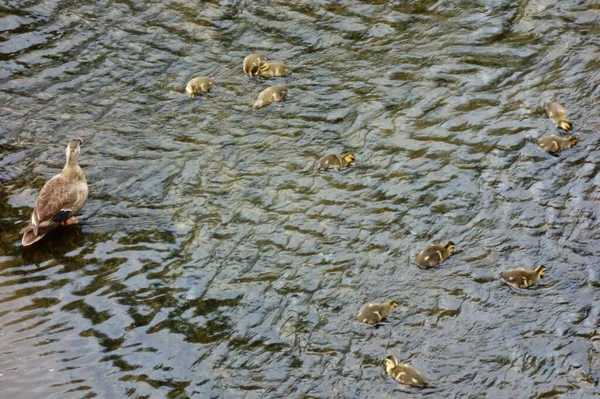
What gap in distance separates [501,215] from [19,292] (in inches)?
216

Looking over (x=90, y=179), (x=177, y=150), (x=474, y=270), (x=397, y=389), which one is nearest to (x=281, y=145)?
(x=177, y=150)

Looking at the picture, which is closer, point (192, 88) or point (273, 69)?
point (192, 88)

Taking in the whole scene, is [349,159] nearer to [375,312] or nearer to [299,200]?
[299,200]

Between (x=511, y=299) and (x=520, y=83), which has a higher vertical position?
(x=520, y=83)

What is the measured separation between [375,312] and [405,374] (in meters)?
0.85

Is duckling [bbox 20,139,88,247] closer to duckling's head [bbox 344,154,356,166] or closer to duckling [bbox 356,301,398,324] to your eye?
duckling's head [bbox 344,154,356,166]

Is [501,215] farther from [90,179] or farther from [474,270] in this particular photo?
[90,179]

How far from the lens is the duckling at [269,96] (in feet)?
37.8

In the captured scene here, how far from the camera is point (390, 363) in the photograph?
7848 millimetres

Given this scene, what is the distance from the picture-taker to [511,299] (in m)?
8.55

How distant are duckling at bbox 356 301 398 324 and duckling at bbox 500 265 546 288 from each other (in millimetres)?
1230

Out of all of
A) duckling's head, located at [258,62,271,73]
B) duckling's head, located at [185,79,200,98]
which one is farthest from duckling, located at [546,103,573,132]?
duckling's head, located at [185,79,200,98]

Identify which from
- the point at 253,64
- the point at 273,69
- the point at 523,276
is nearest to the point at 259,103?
the point at 273,69

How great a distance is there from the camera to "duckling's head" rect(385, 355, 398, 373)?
7.83 meters
